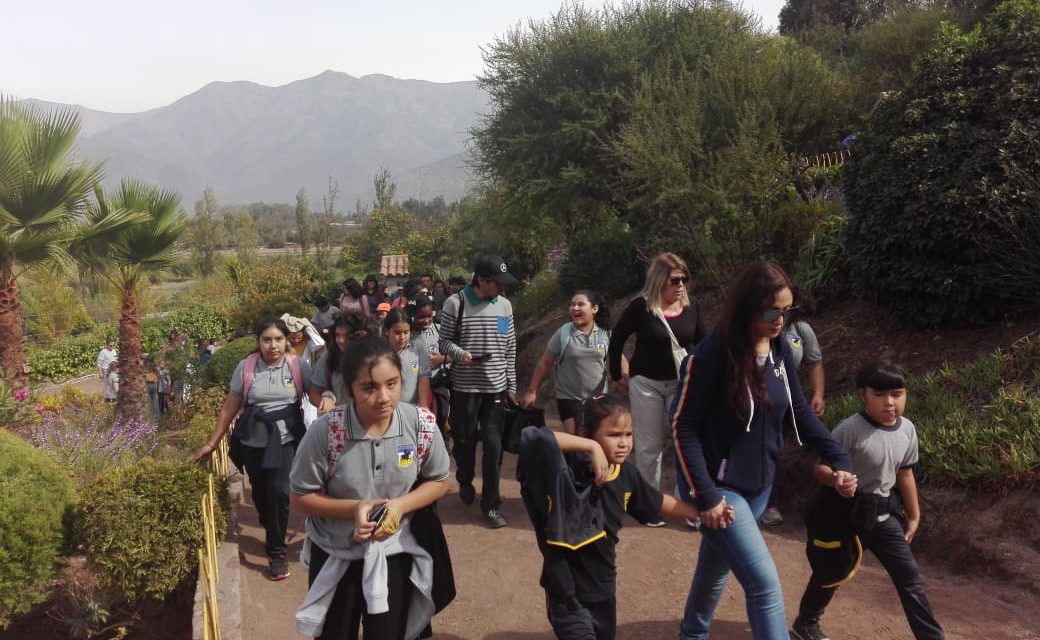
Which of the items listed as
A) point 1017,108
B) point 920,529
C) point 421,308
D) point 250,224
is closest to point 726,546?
point 920,529

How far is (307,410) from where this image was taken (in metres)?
5.86

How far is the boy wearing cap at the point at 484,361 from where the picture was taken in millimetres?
5562

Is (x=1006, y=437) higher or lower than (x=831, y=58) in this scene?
lower

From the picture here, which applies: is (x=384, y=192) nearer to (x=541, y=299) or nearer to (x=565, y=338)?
(x=541, y=299)

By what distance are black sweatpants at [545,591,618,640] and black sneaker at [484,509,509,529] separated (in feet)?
8.93

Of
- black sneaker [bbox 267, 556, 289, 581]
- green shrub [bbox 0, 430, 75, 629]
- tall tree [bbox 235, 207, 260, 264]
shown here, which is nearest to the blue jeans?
black sneaker [bbox 267, 556, 289, 581]

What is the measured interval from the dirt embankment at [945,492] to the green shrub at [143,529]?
4060mm

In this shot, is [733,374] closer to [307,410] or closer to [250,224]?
[307,410]

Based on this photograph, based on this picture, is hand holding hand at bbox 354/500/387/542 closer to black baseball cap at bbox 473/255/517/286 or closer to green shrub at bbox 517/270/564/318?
black baseball cap at bbox 473/255/517/286

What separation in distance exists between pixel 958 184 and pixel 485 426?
4.27 metres

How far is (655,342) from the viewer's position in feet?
16.3

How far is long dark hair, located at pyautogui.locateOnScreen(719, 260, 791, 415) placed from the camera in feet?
9.49

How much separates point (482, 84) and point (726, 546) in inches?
734

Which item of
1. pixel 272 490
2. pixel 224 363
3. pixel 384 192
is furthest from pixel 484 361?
pixel 384 192
